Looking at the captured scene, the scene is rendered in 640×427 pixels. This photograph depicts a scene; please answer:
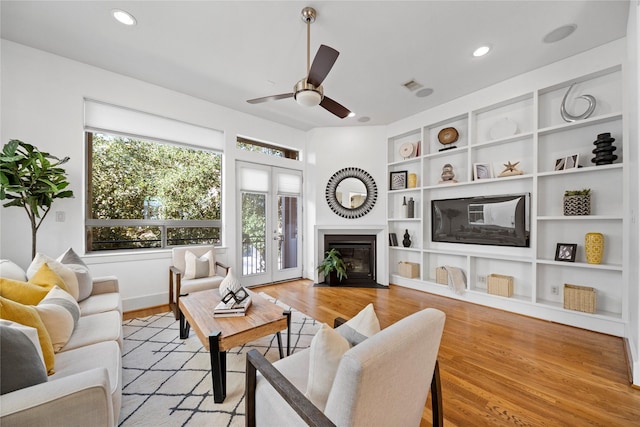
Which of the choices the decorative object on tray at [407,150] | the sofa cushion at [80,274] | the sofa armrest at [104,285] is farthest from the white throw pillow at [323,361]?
the decorative object on tray at [407,150]

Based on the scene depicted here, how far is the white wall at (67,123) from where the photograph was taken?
2615mm

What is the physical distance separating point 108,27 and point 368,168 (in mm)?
3928

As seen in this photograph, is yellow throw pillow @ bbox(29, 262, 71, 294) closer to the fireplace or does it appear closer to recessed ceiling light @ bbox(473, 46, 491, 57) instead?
the fireplace

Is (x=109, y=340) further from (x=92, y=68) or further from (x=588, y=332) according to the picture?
(x=588, y=332)

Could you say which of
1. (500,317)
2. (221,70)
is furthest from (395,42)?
(500,317)

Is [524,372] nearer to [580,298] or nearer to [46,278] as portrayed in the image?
[580,298]

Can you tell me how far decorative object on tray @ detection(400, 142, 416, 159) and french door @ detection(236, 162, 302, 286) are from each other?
6.59 ft

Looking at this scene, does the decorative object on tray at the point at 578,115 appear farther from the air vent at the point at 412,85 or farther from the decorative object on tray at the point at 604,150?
the air vent at the point at 412,85

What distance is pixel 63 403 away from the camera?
0.90 meters

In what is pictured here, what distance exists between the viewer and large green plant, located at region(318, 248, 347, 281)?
4402mm

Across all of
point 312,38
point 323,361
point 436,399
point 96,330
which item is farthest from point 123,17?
point 436,399

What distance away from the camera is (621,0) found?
2082mm

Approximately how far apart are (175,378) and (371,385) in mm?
1816

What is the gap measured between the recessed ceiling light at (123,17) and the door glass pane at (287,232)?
303 cm
